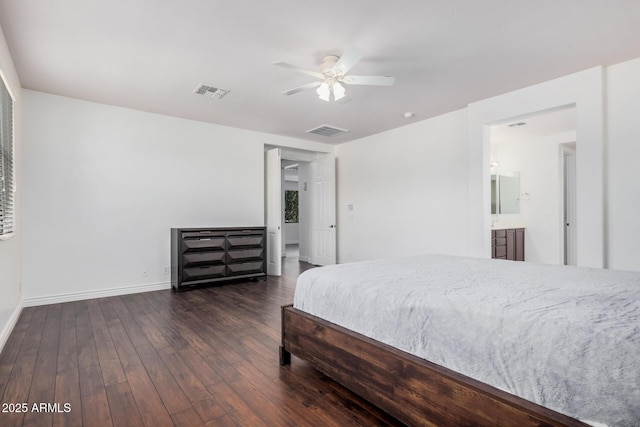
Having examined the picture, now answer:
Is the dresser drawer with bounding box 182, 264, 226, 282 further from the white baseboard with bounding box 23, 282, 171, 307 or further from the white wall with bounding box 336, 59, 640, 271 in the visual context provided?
the white wall with bounding box 336, 59, 640, 271

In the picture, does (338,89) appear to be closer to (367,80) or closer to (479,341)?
(367,80)

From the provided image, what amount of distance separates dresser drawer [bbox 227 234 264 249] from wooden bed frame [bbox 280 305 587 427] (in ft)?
9.87

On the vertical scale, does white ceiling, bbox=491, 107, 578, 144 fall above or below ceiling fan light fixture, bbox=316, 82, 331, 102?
above

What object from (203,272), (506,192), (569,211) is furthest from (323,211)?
(569,211)

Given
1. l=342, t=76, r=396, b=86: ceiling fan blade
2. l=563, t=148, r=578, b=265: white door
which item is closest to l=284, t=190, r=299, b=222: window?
l=563, t=148, r=578, b=265: white door

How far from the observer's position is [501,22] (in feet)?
8.39

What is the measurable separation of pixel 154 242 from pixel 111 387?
300 centimetres

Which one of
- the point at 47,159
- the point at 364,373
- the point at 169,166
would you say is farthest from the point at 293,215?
the point at 364,373

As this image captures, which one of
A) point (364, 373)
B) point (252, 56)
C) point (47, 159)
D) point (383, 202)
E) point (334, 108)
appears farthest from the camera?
point (383, 202)

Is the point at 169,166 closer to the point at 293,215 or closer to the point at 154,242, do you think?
the point at 154,242

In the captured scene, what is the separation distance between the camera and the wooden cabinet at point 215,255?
15.0 feet

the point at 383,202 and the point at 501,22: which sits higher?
the point at 501,22

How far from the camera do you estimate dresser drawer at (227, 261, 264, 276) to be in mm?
4961

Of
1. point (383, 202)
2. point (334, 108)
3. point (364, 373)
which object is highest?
point (334, 108)
